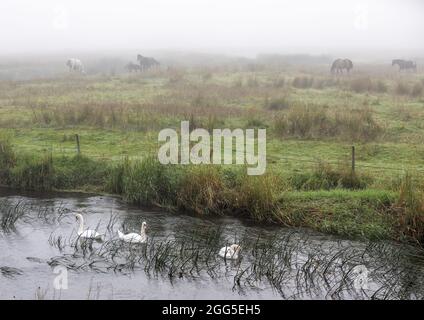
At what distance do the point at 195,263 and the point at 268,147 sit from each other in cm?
1138

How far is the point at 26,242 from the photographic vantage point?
54.9ft

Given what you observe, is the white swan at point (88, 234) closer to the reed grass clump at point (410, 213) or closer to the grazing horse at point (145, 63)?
the reed grass clump at point (410, 213)

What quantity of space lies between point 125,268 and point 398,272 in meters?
6.32

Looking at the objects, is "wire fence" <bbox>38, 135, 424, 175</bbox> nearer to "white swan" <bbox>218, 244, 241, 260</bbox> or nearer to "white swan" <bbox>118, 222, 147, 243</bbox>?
"white swan" <bbox>118, 222, 147, 243</bbox>

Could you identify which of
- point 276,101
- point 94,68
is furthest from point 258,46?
point 276,101

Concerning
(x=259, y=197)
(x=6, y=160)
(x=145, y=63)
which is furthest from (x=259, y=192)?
(x=145, y=63)

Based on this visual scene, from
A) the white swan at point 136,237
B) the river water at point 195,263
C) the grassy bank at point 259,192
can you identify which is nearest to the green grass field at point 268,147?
the grassy bank at point 259,192

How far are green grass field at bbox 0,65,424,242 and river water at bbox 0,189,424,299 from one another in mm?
1074

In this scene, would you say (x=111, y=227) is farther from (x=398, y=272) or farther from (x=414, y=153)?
(x=414, y=153)

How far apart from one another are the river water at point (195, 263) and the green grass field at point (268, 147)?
3.52ft

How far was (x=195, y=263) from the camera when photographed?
1481 centimetres

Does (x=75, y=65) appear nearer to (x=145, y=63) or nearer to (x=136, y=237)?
(x=145, y=63)

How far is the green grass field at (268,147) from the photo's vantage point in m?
18.6

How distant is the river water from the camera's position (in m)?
13.6
